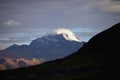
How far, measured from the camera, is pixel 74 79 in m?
121

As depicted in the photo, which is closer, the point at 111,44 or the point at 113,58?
the point at 113,58

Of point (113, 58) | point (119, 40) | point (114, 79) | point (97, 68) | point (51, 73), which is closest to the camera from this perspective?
point (114, 79)

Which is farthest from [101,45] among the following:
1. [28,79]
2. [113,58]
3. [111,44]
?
[28,79]

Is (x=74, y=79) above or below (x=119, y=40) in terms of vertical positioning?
below

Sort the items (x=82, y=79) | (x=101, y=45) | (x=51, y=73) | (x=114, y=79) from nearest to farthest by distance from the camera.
A: (x=114, y=79) → (x=82, y=79) → (x=51, y=73) → (x=101, y=45)

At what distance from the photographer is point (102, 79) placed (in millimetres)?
103688

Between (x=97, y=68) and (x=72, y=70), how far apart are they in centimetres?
1993

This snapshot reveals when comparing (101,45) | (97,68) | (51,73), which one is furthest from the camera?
(101,45)

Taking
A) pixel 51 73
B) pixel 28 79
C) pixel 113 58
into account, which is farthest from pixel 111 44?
pixel 28 79

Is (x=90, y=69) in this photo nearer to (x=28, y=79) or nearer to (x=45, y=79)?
(x=45, y=79)

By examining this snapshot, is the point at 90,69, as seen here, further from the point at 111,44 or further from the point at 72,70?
the point at 111,44

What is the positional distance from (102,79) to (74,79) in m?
20.5

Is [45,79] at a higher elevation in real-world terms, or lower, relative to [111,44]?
lower

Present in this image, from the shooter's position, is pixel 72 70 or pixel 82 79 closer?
pixel 82 79
